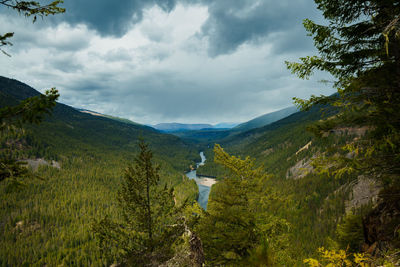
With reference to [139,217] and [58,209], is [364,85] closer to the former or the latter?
[139,217]

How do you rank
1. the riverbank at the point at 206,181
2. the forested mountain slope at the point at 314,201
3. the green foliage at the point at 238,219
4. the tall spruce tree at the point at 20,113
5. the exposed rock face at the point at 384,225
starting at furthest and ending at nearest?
1. the riverbank at the point at 206,181
2. the green foliage at the point at 238,219
3. the forested mountain slope at the point at 314,201
4. the exposed rock face at the point at 384,225
5. the tall spruce tree at the point at 20,113

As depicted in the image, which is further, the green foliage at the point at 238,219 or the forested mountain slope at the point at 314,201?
the green foliage at the point at 238,219

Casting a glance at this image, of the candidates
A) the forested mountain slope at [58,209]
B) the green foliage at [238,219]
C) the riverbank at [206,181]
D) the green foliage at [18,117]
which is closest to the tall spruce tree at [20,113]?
the green foliage at [18,117]

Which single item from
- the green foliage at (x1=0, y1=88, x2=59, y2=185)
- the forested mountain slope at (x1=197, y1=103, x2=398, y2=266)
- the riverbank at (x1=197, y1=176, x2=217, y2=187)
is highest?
the green foliage at (x1=0, y1=88, x2=59, y2=185)

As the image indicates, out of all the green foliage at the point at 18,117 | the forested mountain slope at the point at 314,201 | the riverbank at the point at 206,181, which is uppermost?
the green foliage at the point at 18,117

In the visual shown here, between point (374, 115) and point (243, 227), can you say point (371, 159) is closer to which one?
point (374, 115)

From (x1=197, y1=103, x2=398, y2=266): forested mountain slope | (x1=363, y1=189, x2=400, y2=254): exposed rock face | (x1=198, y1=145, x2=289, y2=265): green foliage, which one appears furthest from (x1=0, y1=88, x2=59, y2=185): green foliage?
(x1=363, y1=189, x2=400, y2=254): exposed rock face

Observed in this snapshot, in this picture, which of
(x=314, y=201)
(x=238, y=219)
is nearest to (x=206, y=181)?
(x=314, y=201)

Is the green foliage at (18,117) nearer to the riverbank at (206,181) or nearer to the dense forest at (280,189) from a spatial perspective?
the dense forest at (280,189)

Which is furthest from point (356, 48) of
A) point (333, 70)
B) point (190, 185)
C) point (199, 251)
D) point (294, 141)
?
point (294, 141)

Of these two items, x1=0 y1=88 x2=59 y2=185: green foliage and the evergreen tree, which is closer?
x1=0 y1=88 x2=59 y2=185: green foliage

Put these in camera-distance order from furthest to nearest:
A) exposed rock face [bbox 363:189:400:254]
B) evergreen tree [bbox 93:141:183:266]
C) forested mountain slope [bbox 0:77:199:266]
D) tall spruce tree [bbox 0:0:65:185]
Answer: forested mountain slope [bbox 0:77:199:266] < evergreen tree [bbox 93:141:183:266] < exposed rock face [bbox 363:189:400:254] < tall spruce tree [bbox 0:0:65:185]

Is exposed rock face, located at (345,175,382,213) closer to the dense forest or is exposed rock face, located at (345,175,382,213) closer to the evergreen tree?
the dense forest

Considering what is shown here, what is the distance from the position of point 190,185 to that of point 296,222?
237ft
